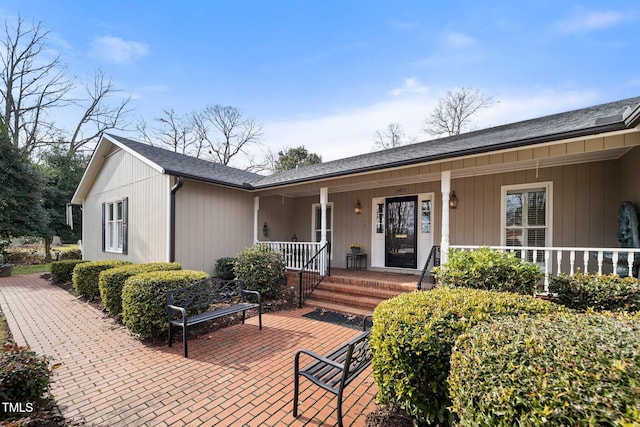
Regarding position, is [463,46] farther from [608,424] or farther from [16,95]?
[16,95]

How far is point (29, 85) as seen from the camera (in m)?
18.8

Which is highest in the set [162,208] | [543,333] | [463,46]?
[463,46]

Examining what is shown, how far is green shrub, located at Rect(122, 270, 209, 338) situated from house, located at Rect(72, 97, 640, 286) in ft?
9.77

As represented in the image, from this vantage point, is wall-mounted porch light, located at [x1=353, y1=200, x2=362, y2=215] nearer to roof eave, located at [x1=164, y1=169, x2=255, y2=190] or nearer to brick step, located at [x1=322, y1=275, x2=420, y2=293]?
brick step, located at [x1=322, y1=275, x2=420, y2=293]

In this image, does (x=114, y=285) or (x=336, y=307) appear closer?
(x=114, y=285)

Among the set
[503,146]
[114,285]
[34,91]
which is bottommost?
[114,285]

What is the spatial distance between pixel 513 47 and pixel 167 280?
32.4ft

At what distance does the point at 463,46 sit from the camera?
276 inches

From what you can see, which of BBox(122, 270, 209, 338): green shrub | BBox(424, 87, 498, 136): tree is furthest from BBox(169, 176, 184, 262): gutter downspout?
BBox(424, 87, 498, 136): tree

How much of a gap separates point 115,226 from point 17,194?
21.1ft

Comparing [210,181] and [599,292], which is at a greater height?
[210,181]

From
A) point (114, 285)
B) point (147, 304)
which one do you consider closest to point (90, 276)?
point (114, 285)

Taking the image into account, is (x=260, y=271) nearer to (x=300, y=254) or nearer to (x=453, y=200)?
(x=300, y=254)

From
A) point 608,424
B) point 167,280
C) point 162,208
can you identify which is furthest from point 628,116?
point 162,208
